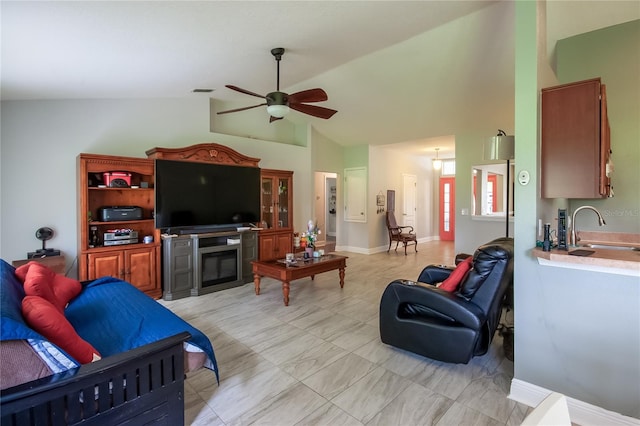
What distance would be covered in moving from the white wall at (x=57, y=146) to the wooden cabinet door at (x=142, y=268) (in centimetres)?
80

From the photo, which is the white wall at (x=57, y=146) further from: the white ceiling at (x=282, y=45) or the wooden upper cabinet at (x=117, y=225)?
the wooden upper cabinet at (x=117, y=225)

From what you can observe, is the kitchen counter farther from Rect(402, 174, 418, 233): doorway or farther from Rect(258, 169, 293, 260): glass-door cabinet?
Rect(402, 174, 418, 233): doorway

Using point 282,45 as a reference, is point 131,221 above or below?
below

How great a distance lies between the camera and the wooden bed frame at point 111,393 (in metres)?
1.12

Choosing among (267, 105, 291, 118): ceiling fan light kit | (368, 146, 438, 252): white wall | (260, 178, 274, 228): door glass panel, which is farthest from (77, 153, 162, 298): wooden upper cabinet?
(368, 146, 438, 252): white wall

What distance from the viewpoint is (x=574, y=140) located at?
6.57ft

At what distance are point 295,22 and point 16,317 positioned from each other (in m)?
2.84

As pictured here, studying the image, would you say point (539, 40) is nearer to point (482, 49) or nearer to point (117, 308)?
point (482, 49)

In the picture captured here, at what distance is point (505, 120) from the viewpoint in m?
5.38

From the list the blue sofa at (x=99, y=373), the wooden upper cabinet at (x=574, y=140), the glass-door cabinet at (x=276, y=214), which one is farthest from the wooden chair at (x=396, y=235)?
the blue sofa at (x=99, y=373)

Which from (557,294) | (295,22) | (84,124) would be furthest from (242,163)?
(557,294)

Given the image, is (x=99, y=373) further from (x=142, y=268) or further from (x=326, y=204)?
(x=326, y=204)

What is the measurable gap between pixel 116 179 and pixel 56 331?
296 centimetres

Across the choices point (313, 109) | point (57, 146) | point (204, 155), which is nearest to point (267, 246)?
point (204, 155)
